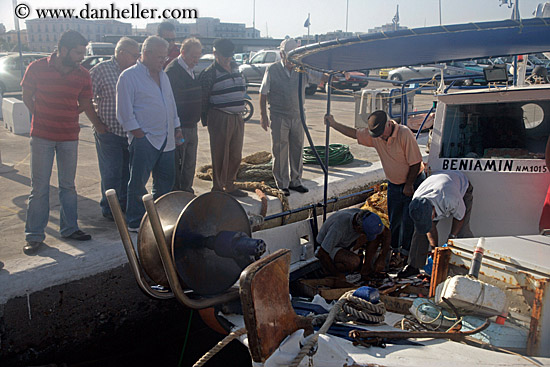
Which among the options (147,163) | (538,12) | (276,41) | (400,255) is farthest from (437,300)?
(276,41)

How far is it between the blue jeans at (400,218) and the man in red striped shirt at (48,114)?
11.0ft

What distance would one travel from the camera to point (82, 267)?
439cm

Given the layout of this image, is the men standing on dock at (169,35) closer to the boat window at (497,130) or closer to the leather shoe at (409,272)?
the boat window at (497,130)

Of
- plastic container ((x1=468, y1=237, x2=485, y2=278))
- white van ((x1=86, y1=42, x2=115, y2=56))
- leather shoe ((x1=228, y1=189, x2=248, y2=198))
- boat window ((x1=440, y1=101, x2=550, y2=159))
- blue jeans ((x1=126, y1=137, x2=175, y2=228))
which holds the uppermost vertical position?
white van ((x1=86, y1=42, x2=115, y2=56))

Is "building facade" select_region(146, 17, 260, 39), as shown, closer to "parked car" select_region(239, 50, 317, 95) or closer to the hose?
"parked car" select_region(239, 50, 317, 95)

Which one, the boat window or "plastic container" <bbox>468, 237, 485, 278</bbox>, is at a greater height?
the boat window

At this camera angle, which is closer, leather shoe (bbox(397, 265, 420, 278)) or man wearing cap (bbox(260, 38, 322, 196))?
leather shoe (bbox(397, 265, 420, 278))

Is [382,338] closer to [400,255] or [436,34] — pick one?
[400,255]

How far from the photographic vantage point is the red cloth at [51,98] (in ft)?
14.9

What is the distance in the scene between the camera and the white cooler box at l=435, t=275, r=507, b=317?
10.7 feet

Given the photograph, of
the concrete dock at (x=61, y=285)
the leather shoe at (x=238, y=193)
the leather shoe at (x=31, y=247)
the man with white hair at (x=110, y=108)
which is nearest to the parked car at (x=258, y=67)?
the leather shoe at (x=238, y=193)

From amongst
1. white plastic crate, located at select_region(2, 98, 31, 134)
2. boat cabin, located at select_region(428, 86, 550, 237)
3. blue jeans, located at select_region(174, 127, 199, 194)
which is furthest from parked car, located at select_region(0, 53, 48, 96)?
boat cabin, located at select_region(428, 86, 550, 237)

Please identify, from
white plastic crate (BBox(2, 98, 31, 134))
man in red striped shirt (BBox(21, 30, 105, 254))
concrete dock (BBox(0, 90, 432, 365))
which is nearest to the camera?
concrete dock (BBox(0, 90, 432, 365))

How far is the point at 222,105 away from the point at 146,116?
1.34 meters
